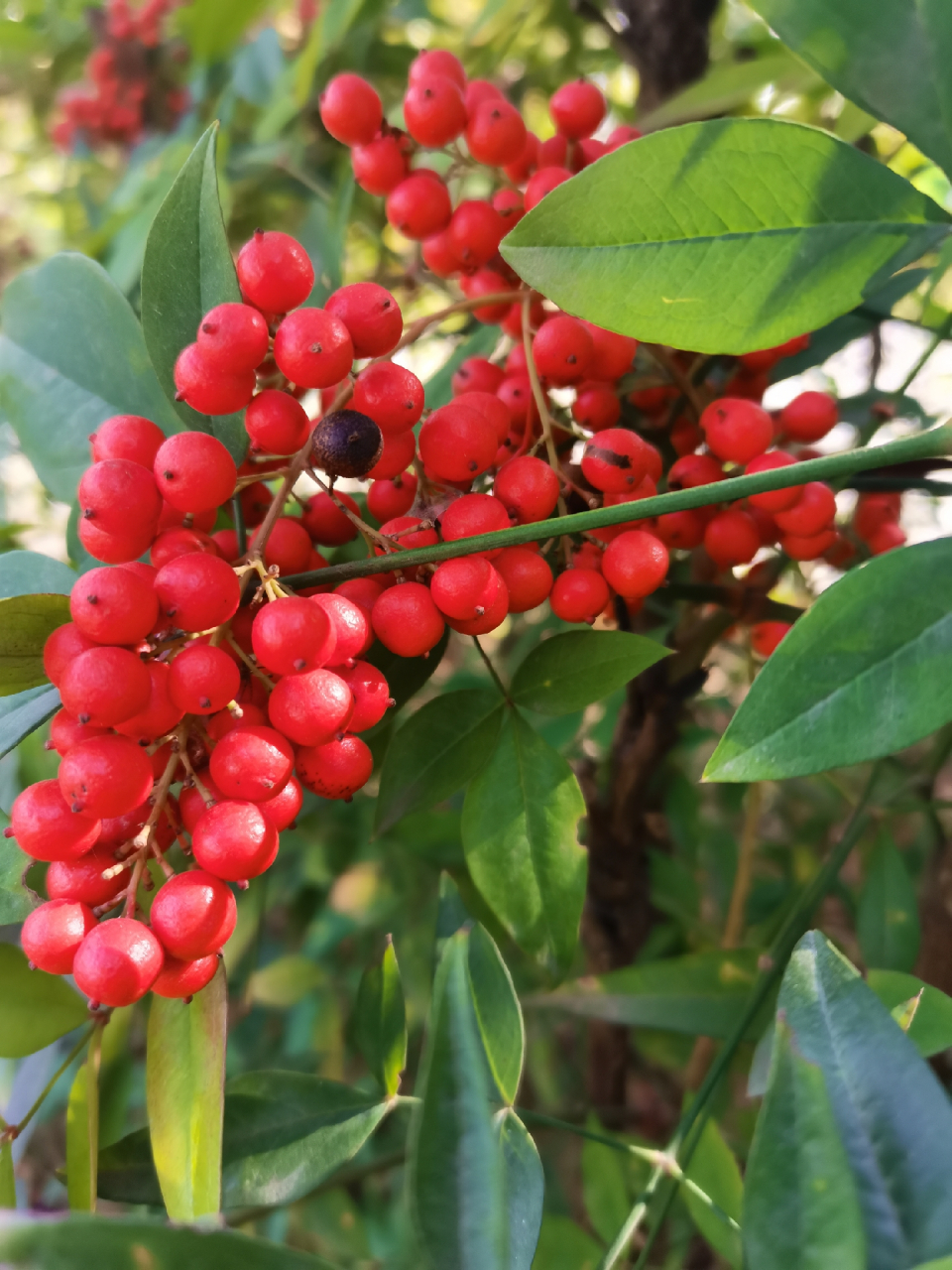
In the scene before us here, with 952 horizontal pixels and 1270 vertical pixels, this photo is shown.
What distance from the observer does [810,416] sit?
54 centimetres

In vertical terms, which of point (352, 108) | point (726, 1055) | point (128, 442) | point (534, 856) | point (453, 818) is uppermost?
point (352, 108)

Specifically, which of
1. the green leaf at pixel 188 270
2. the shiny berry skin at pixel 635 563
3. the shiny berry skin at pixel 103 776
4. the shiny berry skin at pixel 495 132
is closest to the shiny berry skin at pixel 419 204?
the shiny berry skin at pixel 495 132

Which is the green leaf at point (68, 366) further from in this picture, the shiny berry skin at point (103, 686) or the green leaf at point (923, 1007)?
the green leaf at point (923, 1007)

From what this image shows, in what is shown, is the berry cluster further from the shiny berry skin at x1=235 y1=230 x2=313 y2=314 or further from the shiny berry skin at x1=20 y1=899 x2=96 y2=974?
the shiny berry skin at x1=20 y1=899 x2=96 y2=974

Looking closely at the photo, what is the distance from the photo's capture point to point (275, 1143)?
1.51 ft

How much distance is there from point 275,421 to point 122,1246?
0.31m

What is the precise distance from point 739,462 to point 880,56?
0.62 ft

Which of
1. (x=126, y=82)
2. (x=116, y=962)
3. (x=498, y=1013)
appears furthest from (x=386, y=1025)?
(x=126, y=82)

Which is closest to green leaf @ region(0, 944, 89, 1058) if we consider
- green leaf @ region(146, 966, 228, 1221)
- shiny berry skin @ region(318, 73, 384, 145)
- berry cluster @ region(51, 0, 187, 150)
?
green leaf @ region(146, 966, 228, 1221)

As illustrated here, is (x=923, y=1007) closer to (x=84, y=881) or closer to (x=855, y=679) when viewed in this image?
(x=855, y=679)

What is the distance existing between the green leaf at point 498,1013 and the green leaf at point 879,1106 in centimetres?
16

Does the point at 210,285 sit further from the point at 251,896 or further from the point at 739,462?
the point at 251,896

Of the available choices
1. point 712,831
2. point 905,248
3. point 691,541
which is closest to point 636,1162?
point 712,831

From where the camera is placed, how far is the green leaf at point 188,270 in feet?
1.35
